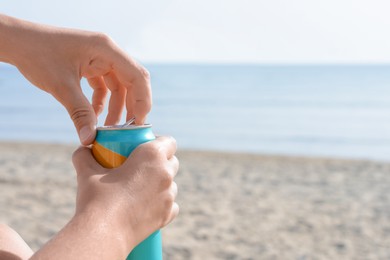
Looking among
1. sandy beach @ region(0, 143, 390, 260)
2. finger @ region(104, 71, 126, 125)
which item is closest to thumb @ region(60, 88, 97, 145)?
finger @ region(104, 71, 126, 125)

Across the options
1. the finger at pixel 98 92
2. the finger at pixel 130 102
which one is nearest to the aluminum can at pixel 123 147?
the finger at pixel 130 102

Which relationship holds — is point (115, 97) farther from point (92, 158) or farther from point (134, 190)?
point (134, 190)

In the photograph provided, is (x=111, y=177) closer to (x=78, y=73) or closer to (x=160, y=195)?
(x=160, y=195)

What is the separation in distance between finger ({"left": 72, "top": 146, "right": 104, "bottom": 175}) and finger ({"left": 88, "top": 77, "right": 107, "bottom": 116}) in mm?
260

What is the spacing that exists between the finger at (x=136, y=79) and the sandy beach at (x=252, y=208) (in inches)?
106

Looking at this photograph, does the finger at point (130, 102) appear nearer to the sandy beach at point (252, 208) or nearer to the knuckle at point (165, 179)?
the knuckle at point (165, 179)

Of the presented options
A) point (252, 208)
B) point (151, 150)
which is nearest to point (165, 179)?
point (151, 150)

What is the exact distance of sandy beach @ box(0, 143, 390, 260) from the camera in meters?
4.20

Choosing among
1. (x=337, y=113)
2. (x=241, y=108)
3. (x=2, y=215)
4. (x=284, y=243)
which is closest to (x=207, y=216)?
(x=284, y=243)

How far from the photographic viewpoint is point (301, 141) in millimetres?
11742

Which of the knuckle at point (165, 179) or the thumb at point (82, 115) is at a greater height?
the thumb at point (82, 115)

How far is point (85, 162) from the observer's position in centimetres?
133

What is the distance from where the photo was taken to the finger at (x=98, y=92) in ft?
5.16

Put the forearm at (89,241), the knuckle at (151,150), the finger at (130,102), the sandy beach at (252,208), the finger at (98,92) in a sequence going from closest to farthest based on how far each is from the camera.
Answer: the forearm at (89,241)
the knuckle at (151,150)
the finger at (130,102)
the finger at (98,92)
the sandy beach at (252,208)
